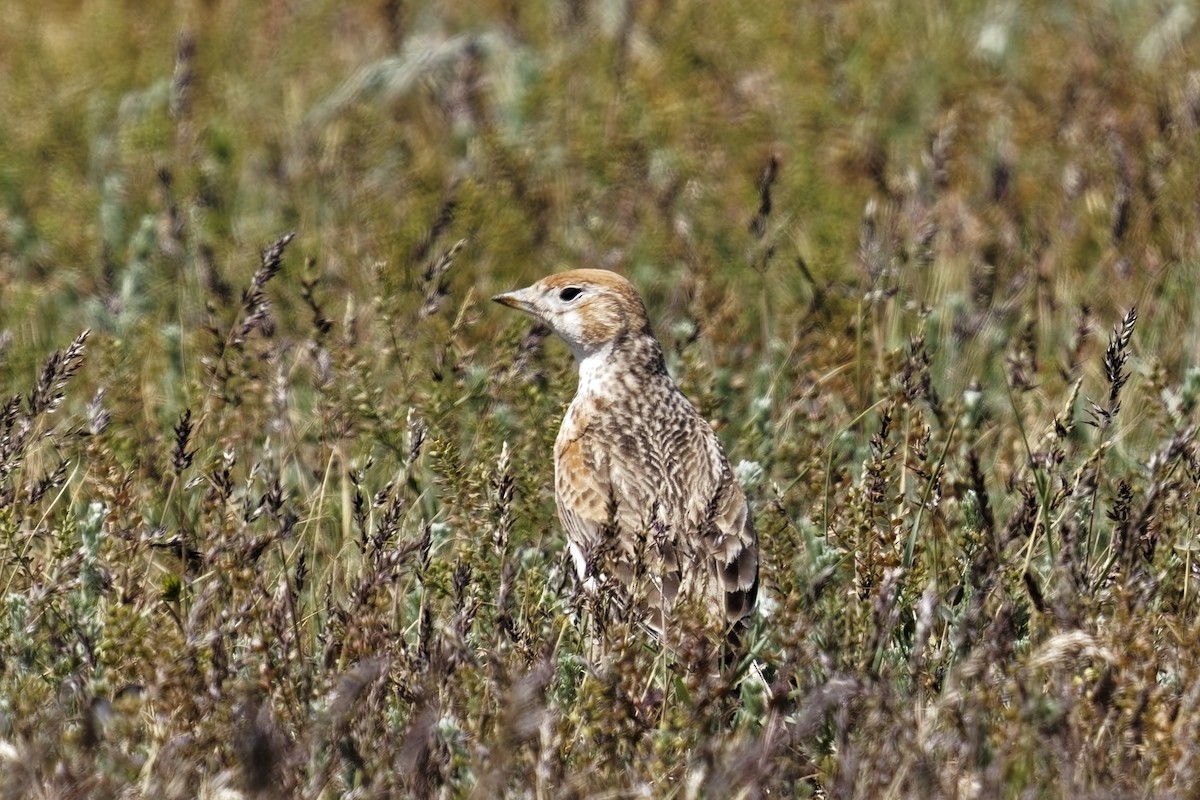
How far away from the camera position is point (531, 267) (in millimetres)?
8000

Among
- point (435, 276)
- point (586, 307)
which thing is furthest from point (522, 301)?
point (435, 276)

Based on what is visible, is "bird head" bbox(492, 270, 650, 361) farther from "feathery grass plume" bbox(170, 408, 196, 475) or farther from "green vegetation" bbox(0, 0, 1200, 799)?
"feathery grass plume" bbox(170, 408, 196, 475)

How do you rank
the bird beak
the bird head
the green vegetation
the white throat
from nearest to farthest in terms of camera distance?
the green vegetation, the white throat, the bird head, the bird beak

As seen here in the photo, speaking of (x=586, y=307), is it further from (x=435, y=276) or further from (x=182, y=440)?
(x=182, y=440)

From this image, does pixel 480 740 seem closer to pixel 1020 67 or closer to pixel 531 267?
pixel 531 267

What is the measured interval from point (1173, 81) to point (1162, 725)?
614 cm

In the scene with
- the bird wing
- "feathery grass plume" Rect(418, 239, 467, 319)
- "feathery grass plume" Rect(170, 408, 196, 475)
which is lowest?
the bird wing

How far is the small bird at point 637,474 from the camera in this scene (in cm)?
430

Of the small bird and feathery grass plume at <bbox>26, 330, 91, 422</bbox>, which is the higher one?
feathery grass plume at <bbox>26, 330, 91, 422</bbox>

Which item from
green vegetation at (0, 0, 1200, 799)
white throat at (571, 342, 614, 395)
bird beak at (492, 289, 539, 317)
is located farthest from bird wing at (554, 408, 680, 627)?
bird beak at (492, 289, 539, 317)

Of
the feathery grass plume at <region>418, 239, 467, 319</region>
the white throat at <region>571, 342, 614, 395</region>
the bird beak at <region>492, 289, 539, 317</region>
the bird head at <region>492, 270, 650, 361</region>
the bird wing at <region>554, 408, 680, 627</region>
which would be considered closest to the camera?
the bird wing at <region>554, 408, 680, 627</region>

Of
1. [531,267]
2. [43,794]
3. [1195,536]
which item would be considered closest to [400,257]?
[531,267]

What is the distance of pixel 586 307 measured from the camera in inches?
247

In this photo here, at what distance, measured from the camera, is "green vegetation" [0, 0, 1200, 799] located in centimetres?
376
